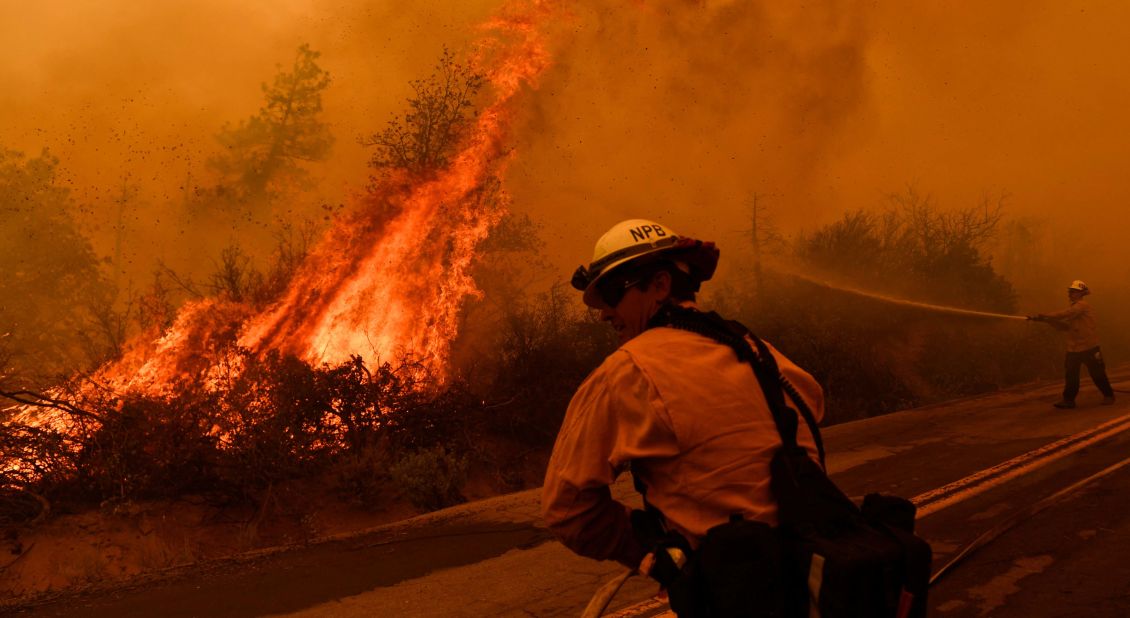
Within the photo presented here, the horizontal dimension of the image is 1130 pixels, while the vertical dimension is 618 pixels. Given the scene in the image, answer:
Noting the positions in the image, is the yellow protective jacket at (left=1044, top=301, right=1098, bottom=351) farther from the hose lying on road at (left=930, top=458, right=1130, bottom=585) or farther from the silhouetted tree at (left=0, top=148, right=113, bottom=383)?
the silhouetted tree at (left=0, top=148, right=113, bottom=383)

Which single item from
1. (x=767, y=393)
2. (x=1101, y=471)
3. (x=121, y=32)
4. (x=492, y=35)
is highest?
(x=121, y=32)

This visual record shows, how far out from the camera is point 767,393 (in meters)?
1.88

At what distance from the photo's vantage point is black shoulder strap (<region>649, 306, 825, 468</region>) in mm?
1861

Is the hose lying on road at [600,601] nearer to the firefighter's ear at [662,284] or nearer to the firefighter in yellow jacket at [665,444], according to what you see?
the firefighter in yellow jacket at [665,444]

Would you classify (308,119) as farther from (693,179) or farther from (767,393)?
(767,393)

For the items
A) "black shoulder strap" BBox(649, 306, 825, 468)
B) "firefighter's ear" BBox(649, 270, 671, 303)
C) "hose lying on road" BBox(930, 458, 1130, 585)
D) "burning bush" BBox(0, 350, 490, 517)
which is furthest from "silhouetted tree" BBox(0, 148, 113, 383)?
"black shoulder strap" BBox(649, 306, 825, 468)

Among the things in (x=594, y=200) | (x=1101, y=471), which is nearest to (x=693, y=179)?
(x=594, y=200)

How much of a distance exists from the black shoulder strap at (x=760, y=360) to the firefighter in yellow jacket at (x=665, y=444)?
2 centimetres

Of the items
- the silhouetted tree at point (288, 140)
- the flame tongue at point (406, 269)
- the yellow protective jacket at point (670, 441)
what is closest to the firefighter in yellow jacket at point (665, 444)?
the yellow protective jacket at point (670, 441)

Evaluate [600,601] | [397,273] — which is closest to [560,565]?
[600,601]

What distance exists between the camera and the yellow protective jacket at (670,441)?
180 cm

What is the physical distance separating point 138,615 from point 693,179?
706 inches

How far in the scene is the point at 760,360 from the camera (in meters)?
1.96

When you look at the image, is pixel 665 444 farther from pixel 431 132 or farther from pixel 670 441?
pixel 431 132
